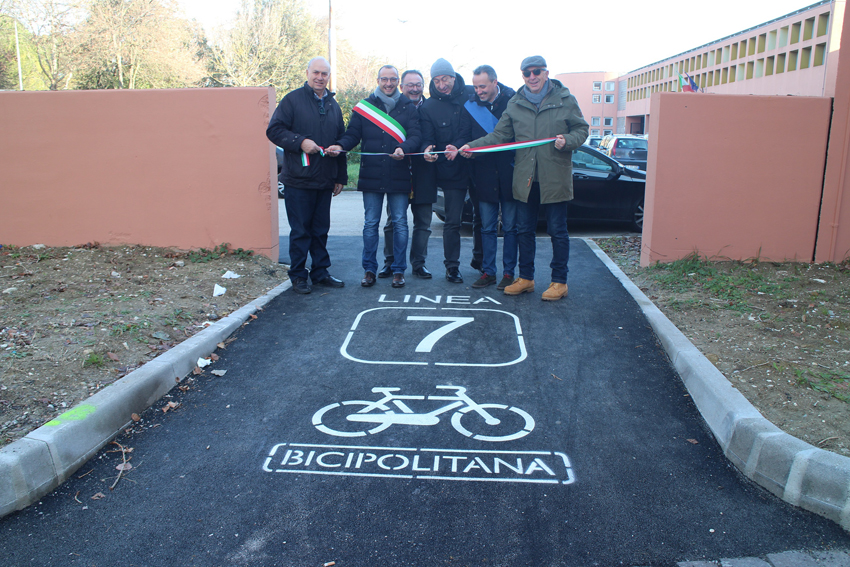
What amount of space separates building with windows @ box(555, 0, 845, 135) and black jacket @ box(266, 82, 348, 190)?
15.0 metres

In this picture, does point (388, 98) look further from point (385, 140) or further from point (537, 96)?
point (537, 96)

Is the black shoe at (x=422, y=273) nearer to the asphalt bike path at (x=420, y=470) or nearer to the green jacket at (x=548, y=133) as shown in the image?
the green jacket at (x=548, y=133)

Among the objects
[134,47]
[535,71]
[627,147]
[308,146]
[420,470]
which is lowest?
[420,470]

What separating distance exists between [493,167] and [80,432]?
4.49 metres

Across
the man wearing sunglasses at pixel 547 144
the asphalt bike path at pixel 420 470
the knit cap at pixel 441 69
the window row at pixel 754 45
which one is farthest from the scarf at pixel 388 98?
the window row at pixel 754 45

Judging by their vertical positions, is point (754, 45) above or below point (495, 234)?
above

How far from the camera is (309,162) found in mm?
6188

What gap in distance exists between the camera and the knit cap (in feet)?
20.7

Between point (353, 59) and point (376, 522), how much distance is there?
169 ft

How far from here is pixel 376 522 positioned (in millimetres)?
2771

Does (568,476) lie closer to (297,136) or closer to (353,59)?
(297,136)

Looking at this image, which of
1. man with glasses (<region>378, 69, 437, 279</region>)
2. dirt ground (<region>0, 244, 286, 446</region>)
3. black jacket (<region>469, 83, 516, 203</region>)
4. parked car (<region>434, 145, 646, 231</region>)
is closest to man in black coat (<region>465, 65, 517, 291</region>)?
black jacket (<region>469, 83, 516, 203</region>)

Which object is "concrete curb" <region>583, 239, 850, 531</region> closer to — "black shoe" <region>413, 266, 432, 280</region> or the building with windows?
"black shoe" <region>413, 266, 432, 280</region>

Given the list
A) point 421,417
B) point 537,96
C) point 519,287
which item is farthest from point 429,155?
point 421,417
